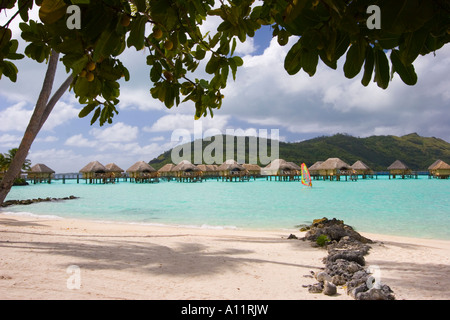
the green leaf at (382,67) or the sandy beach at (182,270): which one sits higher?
the green leaf at (382,67)

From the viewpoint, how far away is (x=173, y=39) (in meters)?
1.48

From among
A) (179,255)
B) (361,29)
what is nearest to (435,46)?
(361,29)

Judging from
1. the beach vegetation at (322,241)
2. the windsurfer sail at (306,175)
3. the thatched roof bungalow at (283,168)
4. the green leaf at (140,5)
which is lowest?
the beach vegetation at (322,241)

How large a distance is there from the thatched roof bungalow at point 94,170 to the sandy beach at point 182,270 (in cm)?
3613

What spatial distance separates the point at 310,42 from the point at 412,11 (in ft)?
0.89

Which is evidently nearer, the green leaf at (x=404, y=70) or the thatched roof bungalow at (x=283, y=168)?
the green leaf at (x=404, y=70)

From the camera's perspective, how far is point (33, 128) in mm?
3617

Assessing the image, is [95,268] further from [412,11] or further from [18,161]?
[412,11]

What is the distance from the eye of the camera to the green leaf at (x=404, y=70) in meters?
0.92

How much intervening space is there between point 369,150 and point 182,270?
95.8 meters

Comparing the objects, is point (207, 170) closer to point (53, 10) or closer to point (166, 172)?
point (166, 172)

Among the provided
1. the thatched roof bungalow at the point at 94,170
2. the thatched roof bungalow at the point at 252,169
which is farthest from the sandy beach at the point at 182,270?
the thatched roof bungalow at the point at 252,169

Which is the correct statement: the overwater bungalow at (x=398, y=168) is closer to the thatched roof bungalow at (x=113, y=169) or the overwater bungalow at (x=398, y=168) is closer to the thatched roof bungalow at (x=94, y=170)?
the thatched roof bungalow at (x=113, y=169)

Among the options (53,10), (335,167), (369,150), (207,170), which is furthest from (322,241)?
(369,150)
